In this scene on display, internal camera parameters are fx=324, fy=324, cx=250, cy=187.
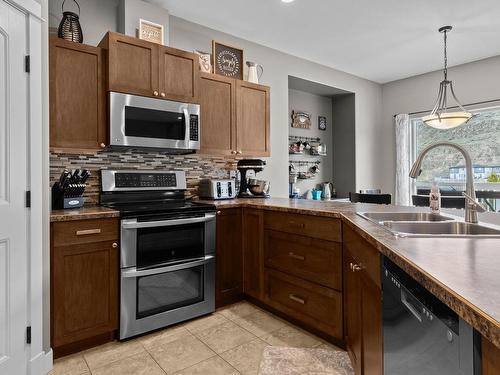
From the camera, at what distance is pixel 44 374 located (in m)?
1.85

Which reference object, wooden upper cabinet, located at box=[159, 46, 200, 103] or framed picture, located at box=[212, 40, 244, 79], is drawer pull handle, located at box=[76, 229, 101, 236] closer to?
wooden upper cabinet, located at box=[159, 46, 200, 103]

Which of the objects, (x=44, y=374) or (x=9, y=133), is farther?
(x=44, y=374)

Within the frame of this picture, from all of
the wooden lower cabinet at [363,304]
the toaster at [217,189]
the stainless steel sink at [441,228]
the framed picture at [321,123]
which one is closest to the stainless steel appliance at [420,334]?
the wooden lower cabinet at [363,304]

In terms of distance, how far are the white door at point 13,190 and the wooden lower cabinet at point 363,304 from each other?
1.77 m

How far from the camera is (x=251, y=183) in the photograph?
341cm

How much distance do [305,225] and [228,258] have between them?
0.82m

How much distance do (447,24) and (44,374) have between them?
177 inches

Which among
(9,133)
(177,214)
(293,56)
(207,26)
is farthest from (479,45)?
(9,133)

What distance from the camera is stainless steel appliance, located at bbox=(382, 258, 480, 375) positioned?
653 mm

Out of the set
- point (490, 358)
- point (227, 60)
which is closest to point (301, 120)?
point (227, 60)

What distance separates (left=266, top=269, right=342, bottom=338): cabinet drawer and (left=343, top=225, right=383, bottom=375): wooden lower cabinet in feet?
0.34

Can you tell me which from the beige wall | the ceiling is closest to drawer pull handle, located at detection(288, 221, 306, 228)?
the ceiling

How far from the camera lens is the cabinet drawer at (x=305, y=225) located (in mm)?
2049

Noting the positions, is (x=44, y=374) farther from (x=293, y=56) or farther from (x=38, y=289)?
(x=293, y=56)
